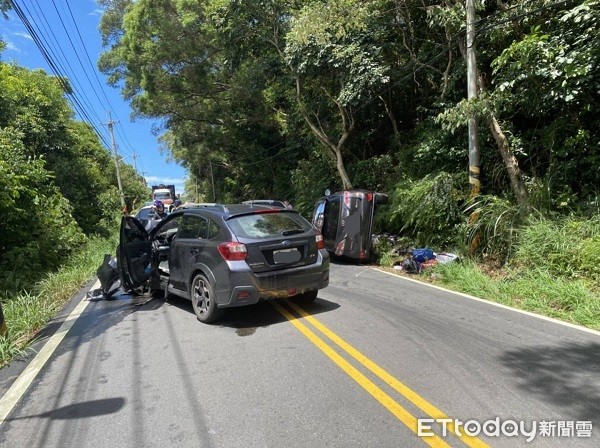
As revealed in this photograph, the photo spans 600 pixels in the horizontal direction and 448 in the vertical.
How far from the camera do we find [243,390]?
149 inches

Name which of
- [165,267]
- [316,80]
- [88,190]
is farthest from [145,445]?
[88,190]

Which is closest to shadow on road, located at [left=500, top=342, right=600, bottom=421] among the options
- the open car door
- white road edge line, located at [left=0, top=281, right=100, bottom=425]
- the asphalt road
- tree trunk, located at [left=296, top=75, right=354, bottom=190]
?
the asphalt road

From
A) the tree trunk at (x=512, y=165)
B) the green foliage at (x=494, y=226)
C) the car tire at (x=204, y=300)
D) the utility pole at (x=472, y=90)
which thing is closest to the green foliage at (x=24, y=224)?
the car tire at (x=204, y=300)

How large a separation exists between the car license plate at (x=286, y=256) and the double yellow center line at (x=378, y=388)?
800 mm

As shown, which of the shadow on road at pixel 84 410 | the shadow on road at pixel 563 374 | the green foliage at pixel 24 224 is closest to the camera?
A: the shadow on road at pixel 563 374

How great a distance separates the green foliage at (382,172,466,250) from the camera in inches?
392

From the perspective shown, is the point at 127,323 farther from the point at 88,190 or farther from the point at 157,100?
the point at 157,100

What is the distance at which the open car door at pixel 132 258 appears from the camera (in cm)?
691

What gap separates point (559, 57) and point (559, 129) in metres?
1.66

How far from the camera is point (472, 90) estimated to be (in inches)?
348

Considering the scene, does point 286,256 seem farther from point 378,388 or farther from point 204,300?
point 378,388

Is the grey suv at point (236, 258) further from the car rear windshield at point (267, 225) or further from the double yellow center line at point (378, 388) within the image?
the double yellow center line at point (378, 388)

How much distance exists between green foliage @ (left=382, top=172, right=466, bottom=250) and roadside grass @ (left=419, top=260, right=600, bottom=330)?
1.55 meters

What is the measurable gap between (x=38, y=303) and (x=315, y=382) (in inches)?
215
